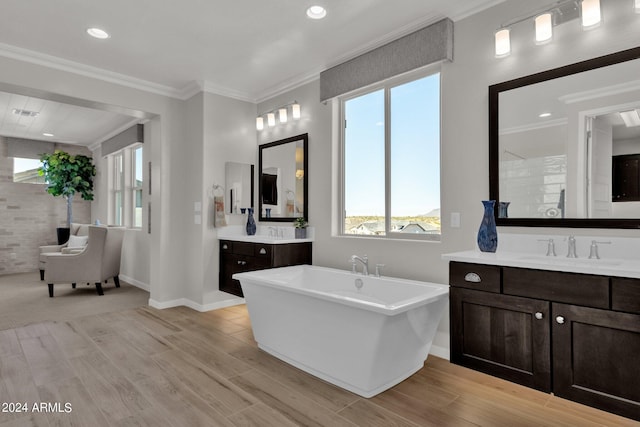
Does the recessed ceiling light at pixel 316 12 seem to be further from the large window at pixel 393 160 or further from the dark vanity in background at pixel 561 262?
the dark vanity in background at pixel 561 262

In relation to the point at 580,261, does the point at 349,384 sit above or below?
below

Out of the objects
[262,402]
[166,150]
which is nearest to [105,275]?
[166,150]

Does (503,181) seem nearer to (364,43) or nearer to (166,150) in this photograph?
(364,43)

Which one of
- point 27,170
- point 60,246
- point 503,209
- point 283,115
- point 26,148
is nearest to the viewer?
point 503,209

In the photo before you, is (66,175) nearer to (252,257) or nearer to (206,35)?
(252,257)

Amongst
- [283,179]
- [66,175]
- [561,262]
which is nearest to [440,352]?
[561,262]

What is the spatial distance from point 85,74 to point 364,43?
2.78 m

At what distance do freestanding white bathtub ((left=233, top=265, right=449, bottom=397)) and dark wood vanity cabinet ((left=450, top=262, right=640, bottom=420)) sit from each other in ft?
0.89

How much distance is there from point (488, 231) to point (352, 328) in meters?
1.09

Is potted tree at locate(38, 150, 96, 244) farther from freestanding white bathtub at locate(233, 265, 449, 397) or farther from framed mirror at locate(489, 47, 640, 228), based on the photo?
framed mirror at locate(489, 47, 640, 228)

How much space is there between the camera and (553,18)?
229cm

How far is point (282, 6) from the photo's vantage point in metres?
2.68

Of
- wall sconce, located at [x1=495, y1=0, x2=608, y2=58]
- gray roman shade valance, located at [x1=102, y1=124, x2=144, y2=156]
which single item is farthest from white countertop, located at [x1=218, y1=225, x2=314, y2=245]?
wall sconce, located at [x1=495, y1=0, x2=608, y2=58]

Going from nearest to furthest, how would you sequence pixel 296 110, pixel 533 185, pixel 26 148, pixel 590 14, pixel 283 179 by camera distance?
pixel 590 14 → pixel 533 185 → pixel 296 110 → pixel 283 179 → pixel 26 148
